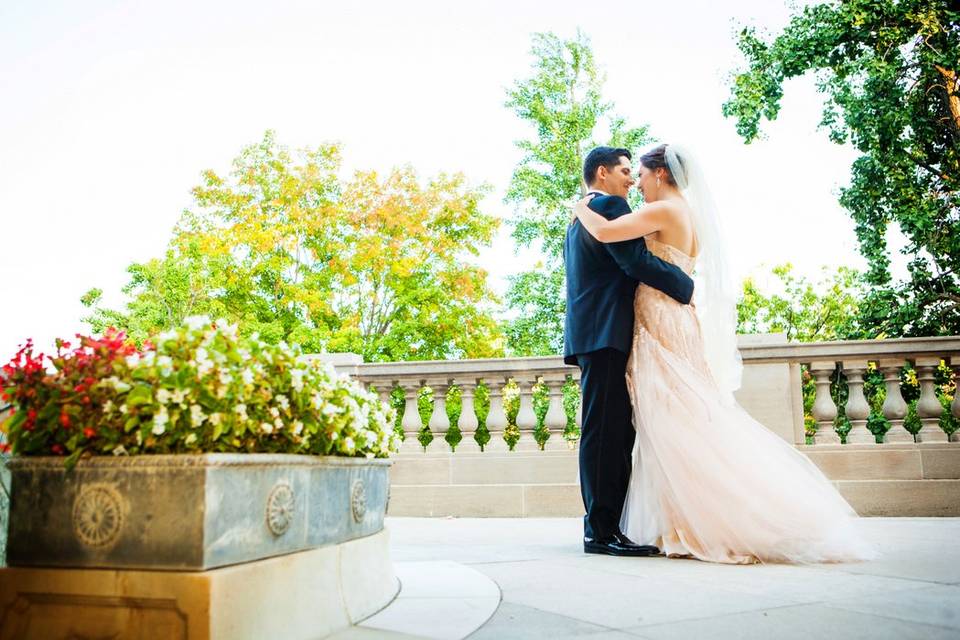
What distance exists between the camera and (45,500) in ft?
7.95

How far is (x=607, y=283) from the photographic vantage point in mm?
5191

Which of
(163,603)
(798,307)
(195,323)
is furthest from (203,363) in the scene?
(798,307)

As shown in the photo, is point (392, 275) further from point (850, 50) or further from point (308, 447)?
point (308, 447)

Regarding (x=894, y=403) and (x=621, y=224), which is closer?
(x=621, y=224)

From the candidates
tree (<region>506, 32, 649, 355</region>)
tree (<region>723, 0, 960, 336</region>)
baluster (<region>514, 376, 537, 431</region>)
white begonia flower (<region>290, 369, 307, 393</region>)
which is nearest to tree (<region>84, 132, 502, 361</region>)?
tree (<region>506, 32, 649, 355</region>)

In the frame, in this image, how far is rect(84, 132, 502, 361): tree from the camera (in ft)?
80.9

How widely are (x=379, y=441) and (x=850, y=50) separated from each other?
47.1 feet

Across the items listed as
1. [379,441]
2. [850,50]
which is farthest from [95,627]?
[850,50]

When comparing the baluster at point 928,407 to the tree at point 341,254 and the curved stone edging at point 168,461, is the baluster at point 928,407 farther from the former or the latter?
the tree at point 341,254

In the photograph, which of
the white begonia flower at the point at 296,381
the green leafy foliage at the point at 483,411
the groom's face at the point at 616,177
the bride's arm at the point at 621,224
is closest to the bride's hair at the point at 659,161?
the groom's face at the point at 616,177

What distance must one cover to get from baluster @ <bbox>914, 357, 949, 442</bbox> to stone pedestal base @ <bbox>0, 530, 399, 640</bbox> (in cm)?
725

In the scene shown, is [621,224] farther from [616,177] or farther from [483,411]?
[483,411]

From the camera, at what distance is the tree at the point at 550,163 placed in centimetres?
2538

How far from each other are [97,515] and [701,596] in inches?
98.2
